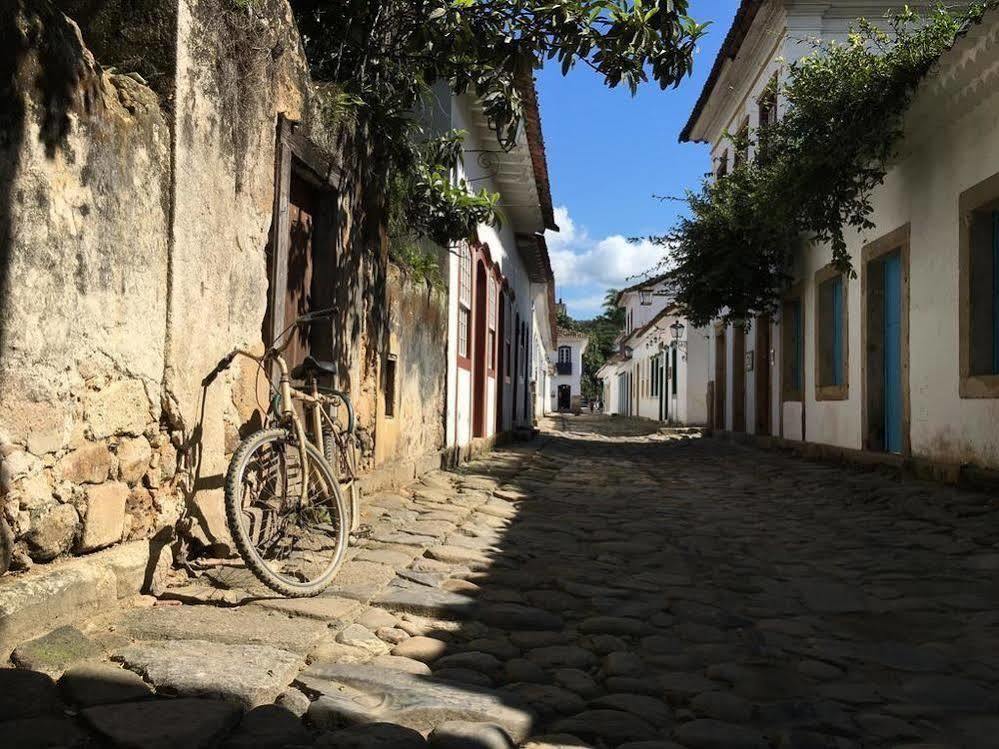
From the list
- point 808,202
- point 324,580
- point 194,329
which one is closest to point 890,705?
point 324,580

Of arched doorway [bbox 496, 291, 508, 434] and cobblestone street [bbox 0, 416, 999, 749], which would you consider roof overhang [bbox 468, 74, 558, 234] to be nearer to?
arched doorway [bbox 496, 291, 508, 434]

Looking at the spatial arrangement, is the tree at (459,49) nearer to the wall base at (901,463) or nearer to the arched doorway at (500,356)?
the wall base at (901,463)

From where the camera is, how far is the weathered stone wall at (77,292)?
2738mm

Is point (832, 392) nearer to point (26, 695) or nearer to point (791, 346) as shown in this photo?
point (791, 346)

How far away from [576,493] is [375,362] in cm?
262

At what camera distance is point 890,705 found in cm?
275

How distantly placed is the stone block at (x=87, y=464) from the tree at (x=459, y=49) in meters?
3.20

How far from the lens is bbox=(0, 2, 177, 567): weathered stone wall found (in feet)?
8.98

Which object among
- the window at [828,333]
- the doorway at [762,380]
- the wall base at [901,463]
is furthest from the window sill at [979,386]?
the doorway at [762,380]

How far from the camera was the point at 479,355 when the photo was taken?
1225cm

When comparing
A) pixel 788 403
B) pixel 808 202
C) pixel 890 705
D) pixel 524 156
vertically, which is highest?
pixel 524 156

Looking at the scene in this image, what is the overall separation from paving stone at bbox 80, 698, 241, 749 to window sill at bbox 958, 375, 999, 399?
22.0ft

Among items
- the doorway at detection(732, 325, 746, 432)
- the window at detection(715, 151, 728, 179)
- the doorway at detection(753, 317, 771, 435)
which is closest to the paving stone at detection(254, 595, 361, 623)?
the doorway at detection(753, 317, 771, 435)

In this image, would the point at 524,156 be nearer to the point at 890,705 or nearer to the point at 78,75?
the point at 78,75
